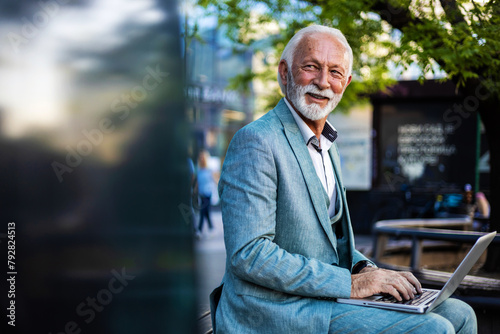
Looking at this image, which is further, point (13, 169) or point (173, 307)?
point (173, 307)

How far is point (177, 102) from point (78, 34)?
626 millimetres

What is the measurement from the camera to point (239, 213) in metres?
1.74

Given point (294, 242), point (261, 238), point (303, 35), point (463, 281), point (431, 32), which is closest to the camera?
point (261, 238)

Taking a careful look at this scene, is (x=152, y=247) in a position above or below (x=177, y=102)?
below

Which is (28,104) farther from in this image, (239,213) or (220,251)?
(220,251)

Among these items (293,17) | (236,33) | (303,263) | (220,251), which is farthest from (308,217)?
(220,251)

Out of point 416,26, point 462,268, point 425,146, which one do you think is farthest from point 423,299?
point 425,146

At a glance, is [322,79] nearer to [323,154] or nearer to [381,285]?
[323,154]

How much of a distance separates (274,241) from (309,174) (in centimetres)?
25

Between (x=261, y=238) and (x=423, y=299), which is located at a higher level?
(x=261, y=238)

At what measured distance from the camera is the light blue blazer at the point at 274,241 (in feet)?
5.69

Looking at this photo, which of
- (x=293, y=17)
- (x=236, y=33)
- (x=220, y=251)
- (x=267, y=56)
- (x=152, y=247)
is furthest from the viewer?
(x=220, y=251)

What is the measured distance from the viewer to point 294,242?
6.06ft

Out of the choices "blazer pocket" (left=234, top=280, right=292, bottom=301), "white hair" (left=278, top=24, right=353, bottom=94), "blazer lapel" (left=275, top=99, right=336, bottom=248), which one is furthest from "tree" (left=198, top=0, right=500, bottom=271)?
"blazer pocket" (left=234, top=280, right=292, bottom=301)
